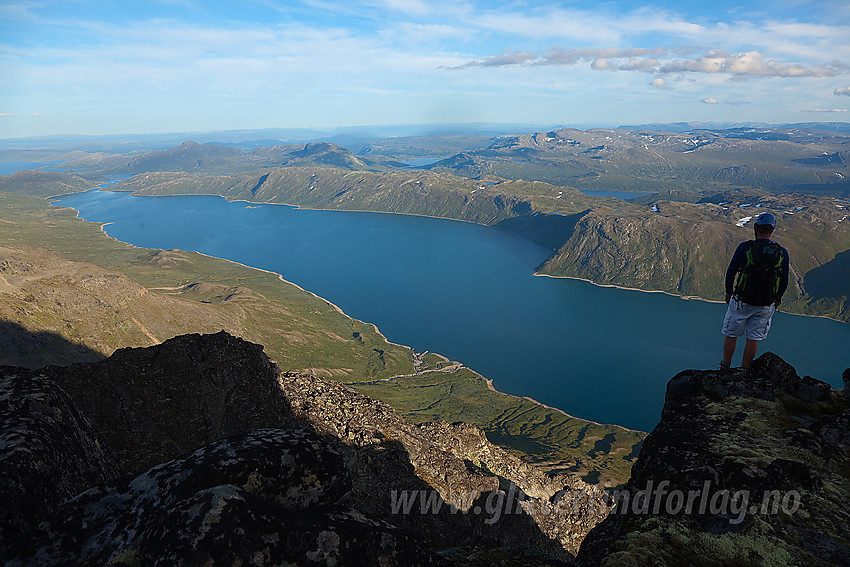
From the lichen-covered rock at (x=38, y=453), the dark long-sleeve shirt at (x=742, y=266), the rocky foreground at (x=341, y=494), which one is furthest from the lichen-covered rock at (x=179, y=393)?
the dark long-sleeve shirt at (x=742, y=266)

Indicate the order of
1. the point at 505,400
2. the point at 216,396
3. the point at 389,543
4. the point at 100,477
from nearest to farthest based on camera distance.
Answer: the point at 389,543, the point at 100,477, the point at 216,396, the point at 505,400

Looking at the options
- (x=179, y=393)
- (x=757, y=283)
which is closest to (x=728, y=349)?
(x=757, y=283)

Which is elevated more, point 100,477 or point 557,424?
point 100,477

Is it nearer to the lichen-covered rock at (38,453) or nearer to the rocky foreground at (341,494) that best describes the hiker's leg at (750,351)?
the rocky foreground at (341,494)

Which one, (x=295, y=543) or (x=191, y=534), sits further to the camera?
(x=295, y=543)

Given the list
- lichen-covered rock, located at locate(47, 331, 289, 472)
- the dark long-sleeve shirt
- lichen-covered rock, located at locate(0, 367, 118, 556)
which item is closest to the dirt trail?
lichen-covered rock, located at locate(47, 331, 289, 472)

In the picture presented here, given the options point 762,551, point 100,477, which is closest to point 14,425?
point 100,477

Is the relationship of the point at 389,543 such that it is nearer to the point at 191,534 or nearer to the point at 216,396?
the point at 191,534
